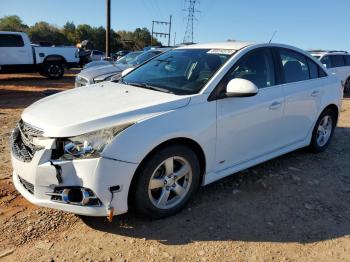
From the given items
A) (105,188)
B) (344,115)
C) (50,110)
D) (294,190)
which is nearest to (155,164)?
(105,188)

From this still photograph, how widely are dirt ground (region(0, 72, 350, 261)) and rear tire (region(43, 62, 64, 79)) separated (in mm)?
14472

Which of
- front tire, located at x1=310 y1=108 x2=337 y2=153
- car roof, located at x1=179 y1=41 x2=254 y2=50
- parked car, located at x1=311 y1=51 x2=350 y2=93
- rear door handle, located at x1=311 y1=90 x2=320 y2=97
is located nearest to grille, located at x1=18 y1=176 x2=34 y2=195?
car roof, located at x1=179 y1=41 x2=254 y2=50

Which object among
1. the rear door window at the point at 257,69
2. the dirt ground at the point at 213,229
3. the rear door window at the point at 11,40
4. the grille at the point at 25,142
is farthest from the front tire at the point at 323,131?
the rear door window at the point at 11,40

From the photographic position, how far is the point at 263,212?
389 centimetres

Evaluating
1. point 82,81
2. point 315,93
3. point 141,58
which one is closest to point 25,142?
point 315,93

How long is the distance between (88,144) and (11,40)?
602 inches

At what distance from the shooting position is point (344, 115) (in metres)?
9.52

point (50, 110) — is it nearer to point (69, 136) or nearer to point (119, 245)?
point (69, 136)

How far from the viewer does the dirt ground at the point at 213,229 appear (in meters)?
3.15

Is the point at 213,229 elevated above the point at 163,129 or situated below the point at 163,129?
below

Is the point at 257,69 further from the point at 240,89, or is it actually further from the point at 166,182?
the point at 166,182

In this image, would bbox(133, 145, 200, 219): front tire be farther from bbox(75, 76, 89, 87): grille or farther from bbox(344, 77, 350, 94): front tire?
bbox(344, 77, 350, 94): front tire

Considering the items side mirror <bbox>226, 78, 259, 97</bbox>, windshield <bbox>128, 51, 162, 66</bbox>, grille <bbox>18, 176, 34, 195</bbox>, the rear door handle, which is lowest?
grille <bbox>18, 176, 34, 195</bbox>

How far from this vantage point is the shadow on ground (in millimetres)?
3461
